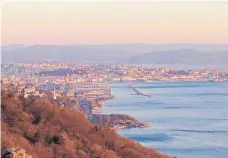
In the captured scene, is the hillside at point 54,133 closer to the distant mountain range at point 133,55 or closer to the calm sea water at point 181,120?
the calm sea water at point 181,120

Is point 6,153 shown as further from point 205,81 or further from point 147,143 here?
point 205,81

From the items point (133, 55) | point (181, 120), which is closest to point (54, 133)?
point (181, 120)

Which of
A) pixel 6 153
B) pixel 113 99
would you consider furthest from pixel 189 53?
pixel 6 153

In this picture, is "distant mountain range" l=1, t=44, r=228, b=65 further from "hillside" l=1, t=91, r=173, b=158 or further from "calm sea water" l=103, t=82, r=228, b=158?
"hillside" l=1, t=91, r=173, b=158

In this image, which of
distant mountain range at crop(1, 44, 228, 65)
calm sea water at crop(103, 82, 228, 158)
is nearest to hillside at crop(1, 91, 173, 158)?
calm sea water at crop(103, 82, 228, 158)

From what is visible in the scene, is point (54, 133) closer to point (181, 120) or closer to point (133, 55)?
point (181, 120)

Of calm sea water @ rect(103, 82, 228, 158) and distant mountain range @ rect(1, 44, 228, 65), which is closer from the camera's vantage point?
calm sea water @ rect(103, 82, 228, 158)

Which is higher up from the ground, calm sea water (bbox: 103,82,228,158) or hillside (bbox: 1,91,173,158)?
hillside (bbox: 1,91,173,158)

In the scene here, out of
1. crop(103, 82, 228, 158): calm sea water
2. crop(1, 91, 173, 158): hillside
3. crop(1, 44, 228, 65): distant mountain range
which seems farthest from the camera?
crop(1, 44, 228, 65): distant mountain range

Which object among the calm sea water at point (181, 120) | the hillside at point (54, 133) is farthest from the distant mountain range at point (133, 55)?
the hillside at point (54, 133)
